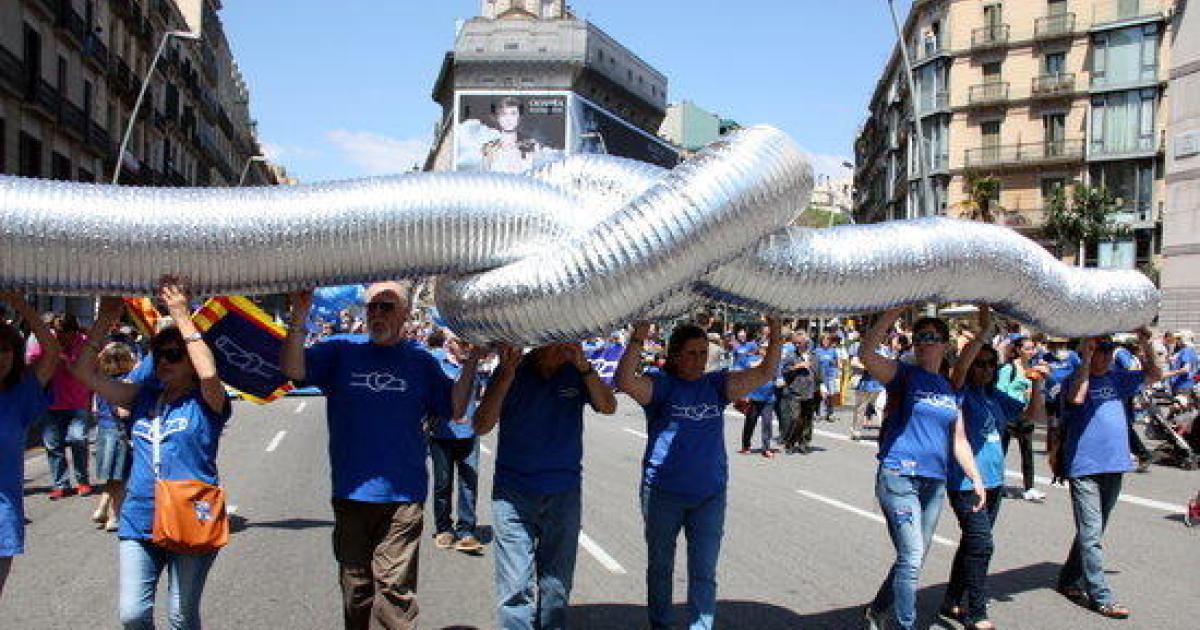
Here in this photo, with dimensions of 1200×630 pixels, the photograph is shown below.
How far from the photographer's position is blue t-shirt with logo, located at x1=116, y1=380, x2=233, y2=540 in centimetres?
399

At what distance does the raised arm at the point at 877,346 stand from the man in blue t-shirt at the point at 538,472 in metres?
1.36

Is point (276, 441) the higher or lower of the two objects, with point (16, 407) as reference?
lower

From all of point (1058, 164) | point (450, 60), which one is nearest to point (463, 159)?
point (450, 60)

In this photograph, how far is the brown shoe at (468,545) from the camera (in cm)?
795

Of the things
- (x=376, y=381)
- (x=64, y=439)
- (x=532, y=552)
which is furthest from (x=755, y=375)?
(x=64, y=439)

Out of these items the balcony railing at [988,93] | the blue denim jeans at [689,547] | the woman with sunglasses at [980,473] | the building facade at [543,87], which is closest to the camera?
the blue denim jeans at [689,547]

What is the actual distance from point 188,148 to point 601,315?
5820 cm

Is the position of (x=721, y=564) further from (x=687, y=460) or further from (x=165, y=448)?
(x=165, y=448)

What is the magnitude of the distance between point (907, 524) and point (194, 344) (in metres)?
3.46

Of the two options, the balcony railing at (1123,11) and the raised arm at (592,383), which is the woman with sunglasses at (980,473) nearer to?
the raised arm at (592,383)

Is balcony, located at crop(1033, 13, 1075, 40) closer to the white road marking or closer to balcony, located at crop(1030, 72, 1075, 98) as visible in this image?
balcony, located at crop(1030, 72, 1075, 98)

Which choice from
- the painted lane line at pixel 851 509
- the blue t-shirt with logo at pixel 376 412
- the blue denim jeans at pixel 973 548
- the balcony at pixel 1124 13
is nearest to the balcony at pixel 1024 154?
the balcony at pixel 1124 13

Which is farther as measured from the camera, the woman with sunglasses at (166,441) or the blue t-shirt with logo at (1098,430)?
the blue t-shirt with logo at (1098,430)

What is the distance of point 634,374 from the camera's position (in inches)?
193
